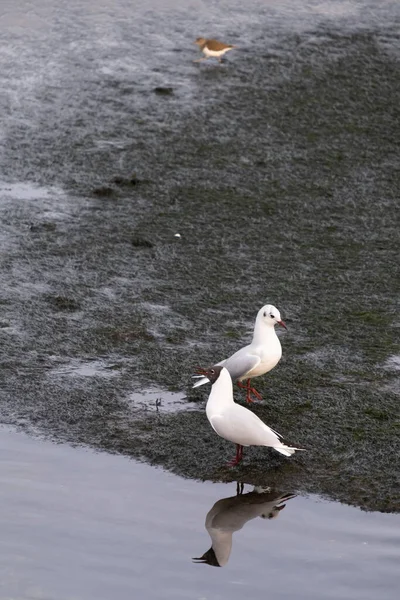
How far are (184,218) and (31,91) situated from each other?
374cm

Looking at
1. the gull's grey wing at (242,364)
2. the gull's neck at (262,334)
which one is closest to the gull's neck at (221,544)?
the gull's grey wing at (242,364)

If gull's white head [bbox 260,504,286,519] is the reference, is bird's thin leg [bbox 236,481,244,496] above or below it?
below

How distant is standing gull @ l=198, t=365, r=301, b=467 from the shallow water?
314 mm

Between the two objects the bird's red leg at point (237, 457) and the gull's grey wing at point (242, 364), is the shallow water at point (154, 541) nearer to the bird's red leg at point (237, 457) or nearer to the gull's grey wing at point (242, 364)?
the bird's red leg at point (237, 457)

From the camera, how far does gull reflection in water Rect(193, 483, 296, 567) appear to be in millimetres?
6270

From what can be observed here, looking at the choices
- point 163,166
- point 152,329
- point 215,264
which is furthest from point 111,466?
point 163,166

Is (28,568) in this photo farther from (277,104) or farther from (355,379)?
(277,104)

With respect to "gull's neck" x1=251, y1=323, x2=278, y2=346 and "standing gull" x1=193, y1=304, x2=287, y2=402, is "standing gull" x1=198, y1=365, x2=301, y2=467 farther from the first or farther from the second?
"gull's neck" x1=251, y1=323, x2=278, y2=346

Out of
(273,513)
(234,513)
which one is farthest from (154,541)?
(273,513)

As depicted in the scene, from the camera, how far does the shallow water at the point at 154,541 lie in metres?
5.89

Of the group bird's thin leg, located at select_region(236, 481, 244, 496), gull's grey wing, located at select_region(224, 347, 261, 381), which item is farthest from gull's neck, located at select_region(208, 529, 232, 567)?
gull's grey wing, located at select_region(224, 347, 261, 381)

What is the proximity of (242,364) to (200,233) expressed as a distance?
305 centimetres

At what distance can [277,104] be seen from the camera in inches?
543

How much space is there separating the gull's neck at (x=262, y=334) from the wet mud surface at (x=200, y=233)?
1.40 ft
